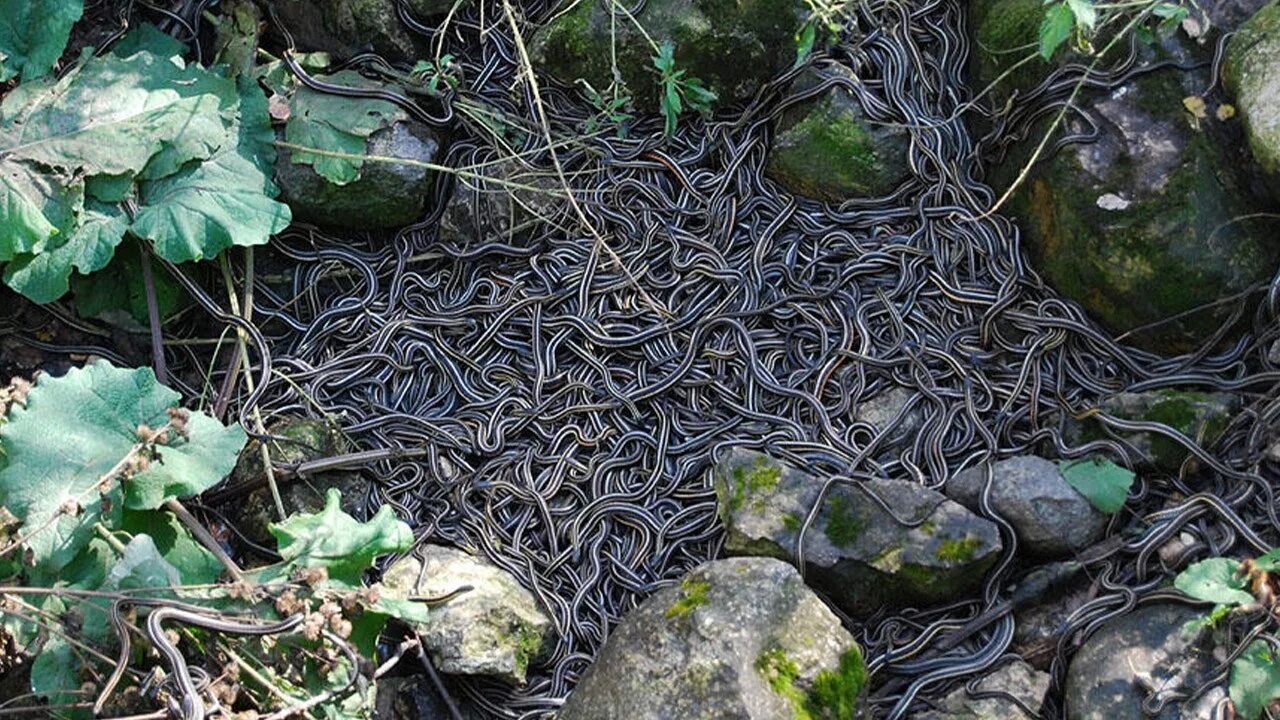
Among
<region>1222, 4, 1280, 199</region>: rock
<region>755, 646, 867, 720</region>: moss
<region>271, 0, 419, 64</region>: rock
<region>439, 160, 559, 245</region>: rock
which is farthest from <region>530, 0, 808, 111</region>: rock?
<region>755, 646, 867, 720</region>: moss

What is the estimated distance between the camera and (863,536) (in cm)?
393

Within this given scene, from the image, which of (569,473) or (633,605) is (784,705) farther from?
(569,473)

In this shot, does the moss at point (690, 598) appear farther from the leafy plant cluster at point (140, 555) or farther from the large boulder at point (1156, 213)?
the large boulder at point (1156, 213)

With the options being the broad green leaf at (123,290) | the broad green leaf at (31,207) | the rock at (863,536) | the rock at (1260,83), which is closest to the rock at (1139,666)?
the rock at (863,536)

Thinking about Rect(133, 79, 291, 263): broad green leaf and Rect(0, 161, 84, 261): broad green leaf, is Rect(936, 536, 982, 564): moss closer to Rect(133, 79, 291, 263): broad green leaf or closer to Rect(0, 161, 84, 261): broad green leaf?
Rect(133, 79, 291, 263): broad green leaf

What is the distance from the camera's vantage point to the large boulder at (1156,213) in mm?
4238

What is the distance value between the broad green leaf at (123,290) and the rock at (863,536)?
7.27ft

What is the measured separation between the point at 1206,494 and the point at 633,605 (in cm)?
187

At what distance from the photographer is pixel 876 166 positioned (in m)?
4.79

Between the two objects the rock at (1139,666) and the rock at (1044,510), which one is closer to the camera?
the rock at (1139,666)

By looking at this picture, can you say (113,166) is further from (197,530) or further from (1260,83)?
(1260,83)

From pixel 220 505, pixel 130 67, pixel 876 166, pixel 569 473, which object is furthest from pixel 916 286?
pixel 130 67

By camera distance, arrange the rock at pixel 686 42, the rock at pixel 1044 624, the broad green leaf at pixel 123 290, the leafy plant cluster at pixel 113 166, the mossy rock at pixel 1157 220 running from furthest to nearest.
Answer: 1. the rock at pixel 686 42
2. the broad green leaf at pixel 123 290
3. the leafy plant cluster at pixel 113 166
4. the mossy rock at pixel 1157 220
5. the rock at pixel 1044 624

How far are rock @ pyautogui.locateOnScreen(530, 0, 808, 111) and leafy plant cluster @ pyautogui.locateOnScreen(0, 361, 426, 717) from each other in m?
2.16
